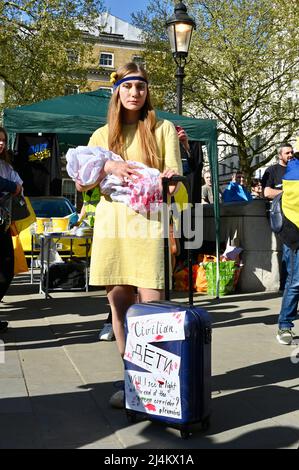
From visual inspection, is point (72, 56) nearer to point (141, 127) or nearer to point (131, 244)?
Result: point (141, 127)

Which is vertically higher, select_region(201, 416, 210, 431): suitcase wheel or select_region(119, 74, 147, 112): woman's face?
select_region(119, 74, 147, 112): woman's face

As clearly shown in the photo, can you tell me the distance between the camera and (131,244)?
10.6 ft

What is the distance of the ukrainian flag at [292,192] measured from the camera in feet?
16.4

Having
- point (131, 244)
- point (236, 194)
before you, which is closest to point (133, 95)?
point (131, 244)

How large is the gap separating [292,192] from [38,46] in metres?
19.3

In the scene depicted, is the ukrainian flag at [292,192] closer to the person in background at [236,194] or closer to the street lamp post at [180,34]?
the street lamp post at [180,34]

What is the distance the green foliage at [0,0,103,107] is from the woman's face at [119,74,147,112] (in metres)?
19.9

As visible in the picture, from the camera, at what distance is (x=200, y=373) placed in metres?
2.89

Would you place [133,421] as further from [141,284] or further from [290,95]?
[290,95]

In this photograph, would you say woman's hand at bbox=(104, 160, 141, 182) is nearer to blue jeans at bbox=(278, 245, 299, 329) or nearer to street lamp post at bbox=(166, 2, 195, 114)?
blue jeans at bbox=(278, 245, 299, 329)

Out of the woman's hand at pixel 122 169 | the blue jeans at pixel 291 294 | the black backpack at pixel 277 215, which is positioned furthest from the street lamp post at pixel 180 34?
the woman's hand at pixel 122 169

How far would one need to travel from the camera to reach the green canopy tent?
25.6ft

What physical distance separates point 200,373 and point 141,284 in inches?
23.9

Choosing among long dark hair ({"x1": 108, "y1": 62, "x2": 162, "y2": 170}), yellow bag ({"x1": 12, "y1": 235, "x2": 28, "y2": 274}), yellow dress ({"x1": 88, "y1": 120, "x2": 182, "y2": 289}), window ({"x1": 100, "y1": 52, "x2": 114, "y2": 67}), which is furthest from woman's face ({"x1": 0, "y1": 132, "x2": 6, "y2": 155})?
window ({"x1": 100, "y1": 52, "x2": 114, "y2": 67})
